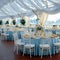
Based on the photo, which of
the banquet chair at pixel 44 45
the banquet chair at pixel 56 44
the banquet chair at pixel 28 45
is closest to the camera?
the banquet chair at pixel 44 45

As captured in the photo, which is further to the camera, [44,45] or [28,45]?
[28,45]

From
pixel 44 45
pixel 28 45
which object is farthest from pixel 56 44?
pixel 28 45

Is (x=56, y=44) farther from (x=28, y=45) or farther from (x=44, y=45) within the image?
(x=28, y=45)

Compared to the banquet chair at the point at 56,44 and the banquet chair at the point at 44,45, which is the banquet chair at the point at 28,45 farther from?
the banquet chair at the point at 56,44

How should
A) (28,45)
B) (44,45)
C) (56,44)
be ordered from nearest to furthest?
1. (44,45)
2. (28,45)
3. (56,44)

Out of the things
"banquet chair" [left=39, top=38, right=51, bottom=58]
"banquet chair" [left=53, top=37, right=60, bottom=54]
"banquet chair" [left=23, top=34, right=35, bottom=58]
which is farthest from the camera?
"banquet chair" [left=53, top=37, right=60, bottom=54]

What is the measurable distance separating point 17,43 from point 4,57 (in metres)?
0.98

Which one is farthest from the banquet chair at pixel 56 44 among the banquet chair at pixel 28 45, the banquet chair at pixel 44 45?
the banquet chair at pixel 28 45

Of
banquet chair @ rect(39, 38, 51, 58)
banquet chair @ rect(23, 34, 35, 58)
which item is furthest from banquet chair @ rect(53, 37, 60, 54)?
banquet chair @ rect(23, 34, 35, 58)

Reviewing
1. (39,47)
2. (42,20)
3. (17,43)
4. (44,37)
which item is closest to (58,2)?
(44,37)

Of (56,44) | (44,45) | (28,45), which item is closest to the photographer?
(44,45)

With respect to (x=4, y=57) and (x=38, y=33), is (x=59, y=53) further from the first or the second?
(x=4, y=57)

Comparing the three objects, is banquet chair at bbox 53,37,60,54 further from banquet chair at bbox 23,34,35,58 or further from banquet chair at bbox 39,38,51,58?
banquet chair at bbox 23,34,35,58

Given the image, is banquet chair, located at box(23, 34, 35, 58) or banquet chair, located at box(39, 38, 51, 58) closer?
banquet chair, located at box(39, 38, 51, 58)
